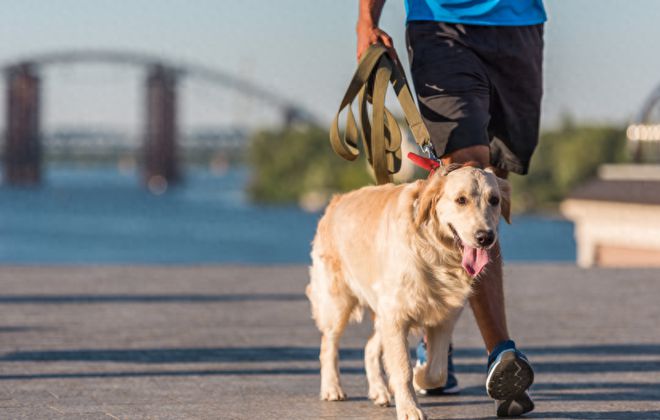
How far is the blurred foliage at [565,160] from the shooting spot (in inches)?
5187

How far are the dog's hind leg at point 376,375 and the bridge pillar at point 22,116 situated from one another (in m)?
150

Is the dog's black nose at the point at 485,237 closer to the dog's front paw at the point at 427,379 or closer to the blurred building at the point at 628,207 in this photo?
the dog's front paw at the point at 427,379

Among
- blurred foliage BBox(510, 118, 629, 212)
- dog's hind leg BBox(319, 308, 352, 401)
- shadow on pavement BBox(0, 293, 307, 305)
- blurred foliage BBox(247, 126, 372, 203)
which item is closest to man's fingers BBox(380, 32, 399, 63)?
dog's hind leg BBox(319, 308, 352, 401)

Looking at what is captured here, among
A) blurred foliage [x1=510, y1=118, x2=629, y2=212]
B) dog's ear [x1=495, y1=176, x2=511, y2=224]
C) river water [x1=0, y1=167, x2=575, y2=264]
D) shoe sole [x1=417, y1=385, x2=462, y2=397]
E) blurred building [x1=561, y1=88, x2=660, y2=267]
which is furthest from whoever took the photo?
blurred foliage [x1=510, y1=118, x2=629, y2=212]

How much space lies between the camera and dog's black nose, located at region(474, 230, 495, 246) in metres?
4.07

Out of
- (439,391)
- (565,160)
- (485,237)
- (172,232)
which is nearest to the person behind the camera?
(485,237)

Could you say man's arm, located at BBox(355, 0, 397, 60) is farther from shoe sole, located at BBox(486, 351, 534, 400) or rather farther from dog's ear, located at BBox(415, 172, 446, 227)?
shoe sole, located at BBox(486, 351, 534, 400)

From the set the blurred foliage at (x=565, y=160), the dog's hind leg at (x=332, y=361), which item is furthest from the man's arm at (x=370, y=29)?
the blurred foliage at (x=565, y=160)

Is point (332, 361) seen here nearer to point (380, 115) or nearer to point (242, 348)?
point (380, 115)

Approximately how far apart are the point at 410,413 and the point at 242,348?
2352 millimetres

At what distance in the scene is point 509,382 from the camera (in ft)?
14.9

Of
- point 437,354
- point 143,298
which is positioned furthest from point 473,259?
point 143,298

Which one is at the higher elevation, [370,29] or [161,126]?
[370,29]

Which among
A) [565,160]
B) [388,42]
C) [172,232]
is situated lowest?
[172,232]
